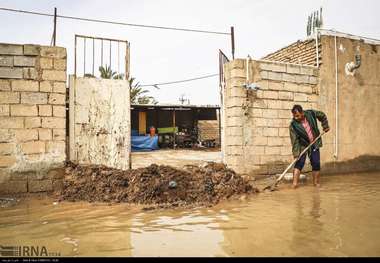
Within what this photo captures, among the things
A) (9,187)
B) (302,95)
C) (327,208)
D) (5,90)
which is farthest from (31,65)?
(302,95)

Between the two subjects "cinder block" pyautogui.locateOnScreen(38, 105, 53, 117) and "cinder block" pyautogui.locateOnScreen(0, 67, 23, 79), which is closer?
"cinder block" pyautogui.locateOnScreen(0, 67, 23, 79)

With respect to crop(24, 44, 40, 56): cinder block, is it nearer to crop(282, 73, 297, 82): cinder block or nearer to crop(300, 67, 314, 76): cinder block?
crop(282, 73, 297, 82): cinder block

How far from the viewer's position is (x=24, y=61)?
5023 mm

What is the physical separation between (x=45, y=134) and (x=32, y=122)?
284mm

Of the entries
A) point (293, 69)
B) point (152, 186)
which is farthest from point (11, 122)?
point (293, 69)

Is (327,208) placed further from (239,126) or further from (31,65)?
(31,65)

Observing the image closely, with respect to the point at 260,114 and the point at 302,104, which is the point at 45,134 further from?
the point at 302,104

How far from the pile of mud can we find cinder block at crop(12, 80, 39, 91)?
1.46 meters

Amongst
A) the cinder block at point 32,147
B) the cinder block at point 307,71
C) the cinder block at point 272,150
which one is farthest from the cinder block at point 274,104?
the cinder block at point 32,147

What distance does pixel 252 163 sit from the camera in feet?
20.9

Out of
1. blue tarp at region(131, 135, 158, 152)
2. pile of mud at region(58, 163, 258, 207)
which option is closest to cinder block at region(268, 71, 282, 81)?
pile of mud at region(58, 163, 258, 207)

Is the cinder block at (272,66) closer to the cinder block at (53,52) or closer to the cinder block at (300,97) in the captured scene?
the cinder block at (300,97)

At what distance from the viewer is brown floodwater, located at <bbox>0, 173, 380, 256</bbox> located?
7.70ft

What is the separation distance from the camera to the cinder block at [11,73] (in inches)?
193
